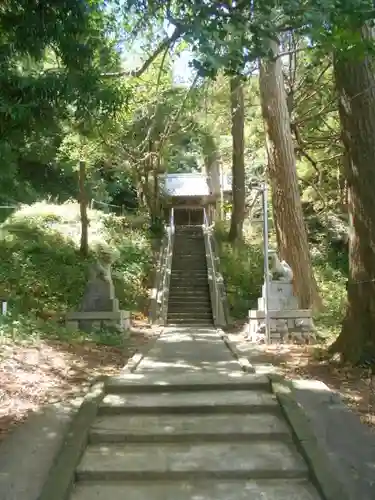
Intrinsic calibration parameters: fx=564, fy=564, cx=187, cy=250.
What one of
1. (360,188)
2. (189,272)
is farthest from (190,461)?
(189,272)

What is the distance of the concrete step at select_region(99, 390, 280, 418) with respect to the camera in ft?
18.1

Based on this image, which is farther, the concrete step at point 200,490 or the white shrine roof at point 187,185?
the white shrine roof at point 187,185

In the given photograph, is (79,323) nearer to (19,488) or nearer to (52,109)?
(52,109)

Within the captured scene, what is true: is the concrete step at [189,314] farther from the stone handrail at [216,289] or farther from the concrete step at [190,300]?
the concrete step at [190,300]

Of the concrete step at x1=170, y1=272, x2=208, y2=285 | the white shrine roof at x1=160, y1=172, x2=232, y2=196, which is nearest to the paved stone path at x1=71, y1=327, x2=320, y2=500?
the concrete step at x1=170, y1=272, x2=208, y2=285

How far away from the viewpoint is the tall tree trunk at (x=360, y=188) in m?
7.10

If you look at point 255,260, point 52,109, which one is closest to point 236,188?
point 255,260

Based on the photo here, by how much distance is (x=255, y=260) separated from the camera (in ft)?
63.0

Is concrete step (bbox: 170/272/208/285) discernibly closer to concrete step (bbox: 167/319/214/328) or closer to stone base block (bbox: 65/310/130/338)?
concrete step (bbox: 167/319/214/328)

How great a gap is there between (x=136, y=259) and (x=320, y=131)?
7.41 m

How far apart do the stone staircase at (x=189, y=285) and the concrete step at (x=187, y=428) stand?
10.4m

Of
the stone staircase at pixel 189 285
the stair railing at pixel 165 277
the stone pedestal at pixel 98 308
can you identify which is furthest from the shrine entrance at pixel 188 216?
the stone pedestal at pixel 98 308

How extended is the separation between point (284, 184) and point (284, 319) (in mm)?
3702

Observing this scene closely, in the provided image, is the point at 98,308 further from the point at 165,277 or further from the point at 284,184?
the point at 165,277
